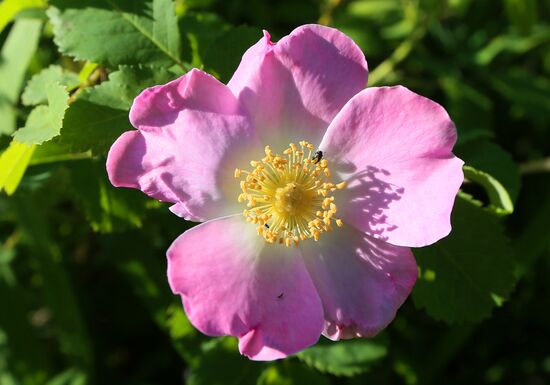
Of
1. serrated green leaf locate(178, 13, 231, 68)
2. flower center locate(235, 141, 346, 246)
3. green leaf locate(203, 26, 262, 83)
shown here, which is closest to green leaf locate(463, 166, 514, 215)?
flower center locate(235, 141, 346, 246)

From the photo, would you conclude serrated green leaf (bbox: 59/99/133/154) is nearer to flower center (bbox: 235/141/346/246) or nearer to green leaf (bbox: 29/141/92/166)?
green leaf (bbox: 29/141/92/166)

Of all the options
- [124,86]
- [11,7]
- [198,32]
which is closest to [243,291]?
[124,86]

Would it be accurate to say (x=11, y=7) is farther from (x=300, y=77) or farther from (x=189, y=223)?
(x=300, y=77)

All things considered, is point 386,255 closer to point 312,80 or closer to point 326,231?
point 326,231

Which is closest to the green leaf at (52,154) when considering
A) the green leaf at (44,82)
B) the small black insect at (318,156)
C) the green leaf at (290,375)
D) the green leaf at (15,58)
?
the green leaf at (44,82)

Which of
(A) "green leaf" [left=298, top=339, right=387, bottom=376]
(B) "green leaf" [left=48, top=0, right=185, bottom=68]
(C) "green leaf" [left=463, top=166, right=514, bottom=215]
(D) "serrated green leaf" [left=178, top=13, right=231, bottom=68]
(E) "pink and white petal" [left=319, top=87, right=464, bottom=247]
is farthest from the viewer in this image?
(A) "green leaf" [left=298, top=339, right=387, bottom=376]
